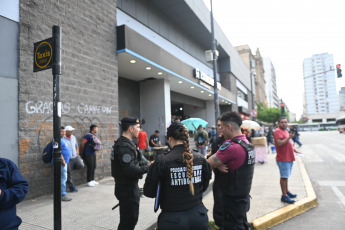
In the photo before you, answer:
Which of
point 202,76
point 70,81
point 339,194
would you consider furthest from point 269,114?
point 70,81

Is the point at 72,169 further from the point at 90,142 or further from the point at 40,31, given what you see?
the point at 40,31

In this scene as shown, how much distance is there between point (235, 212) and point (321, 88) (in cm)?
18785

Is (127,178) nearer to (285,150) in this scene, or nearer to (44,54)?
(44,54)

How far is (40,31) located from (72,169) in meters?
3.79

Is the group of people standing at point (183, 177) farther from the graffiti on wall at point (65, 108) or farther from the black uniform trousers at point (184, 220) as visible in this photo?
the graffiti on wall at point (65, 108)

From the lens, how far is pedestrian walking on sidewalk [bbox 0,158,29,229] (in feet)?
6.32

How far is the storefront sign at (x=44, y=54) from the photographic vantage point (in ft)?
10.7

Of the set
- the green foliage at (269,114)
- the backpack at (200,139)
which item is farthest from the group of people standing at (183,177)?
the green foliage at (269,114)

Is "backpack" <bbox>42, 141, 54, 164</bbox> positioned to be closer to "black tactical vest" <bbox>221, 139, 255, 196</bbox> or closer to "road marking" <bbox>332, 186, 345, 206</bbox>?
"black tactical vest" <bbox>221, 139, 255, 196</bbox>

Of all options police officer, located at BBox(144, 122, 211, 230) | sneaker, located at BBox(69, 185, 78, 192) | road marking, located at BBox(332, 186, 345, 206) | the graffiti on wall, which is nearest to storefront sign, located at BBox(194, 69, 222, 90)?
the graffiti on wall

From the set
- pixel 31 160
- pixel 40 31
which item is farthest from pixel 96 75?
pixel 31 160

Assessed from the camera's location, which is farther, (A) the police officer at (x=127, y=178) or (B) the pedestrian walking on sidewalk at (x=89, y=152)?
(B) the pedestrian walking on sidewalk at (x=89, y=152)

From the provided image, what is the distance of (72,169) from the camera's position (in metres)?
6.59

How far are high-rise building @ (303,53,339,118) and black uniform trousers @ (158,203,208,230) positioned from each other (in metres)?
179
